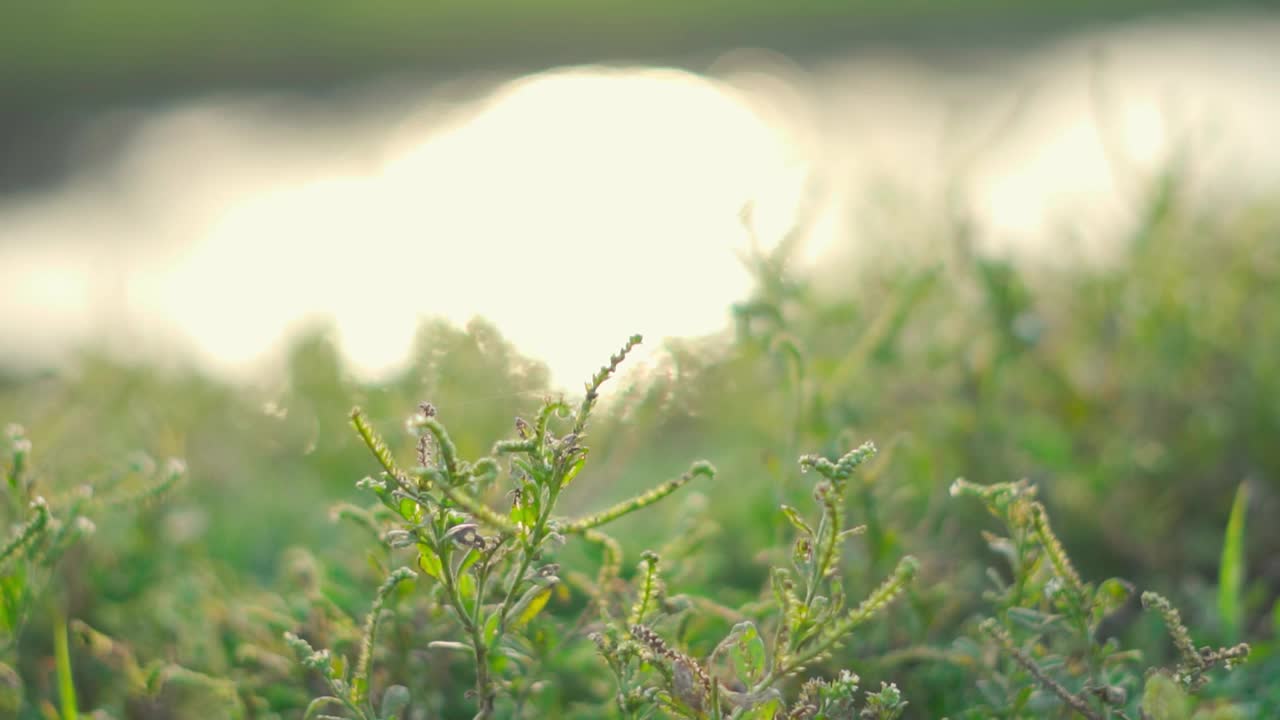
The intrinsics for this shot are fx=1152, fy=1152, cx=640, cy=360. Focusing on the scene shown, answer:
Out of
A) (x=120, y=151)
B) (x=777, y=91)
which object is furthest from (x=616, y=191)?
(x=120, y=151)

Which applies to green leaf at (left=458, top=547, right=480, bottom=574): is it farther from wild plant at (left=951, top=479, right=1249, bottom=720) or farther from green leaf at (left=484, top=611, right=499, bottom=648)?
wild plant at (left=951, top=479, right=1249, bottom=720)

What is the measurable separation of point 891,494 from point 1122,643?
0.32m

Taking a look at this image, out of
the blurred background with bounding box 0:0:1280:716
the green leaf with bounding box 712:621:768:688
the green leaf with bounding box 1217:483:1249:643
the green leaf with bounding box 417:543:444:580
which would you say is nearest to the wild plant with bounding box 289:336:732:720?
the green leaf with bounding box 417:543:444:580

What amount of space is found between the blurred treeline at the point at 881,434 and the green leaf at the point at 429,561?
21 cm

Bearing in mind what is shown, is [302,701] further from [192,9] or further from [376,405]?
[192,9]

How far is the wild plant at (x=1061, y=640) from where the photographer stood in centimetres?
94

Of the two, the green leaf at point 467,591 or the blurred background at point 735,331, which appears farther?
the blurred background at point 735,331

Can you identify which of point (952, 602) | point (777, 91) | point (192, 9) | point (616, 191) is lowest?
point (952, 602)

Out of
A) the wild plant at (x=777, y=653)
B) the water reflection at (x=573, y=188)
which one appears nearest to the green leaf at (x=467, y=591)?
the wild plant at (x=777, y=653)

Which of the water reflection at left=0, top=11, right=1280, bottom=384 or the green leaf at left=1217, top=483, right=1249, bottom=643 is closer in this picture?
the green leaf at left=1217, top=483, right=1249, bottom=643

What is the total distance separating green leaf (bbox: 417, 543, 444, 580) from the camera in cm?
92

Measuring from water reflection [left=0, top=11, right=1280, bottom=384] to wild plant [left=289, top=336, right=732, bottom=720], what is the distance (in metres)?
0.37

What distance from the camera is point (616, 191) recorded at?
2650mm

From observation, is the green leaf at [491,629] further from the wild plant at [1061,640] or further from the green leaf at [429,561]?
the wild plant at [1061,640]
